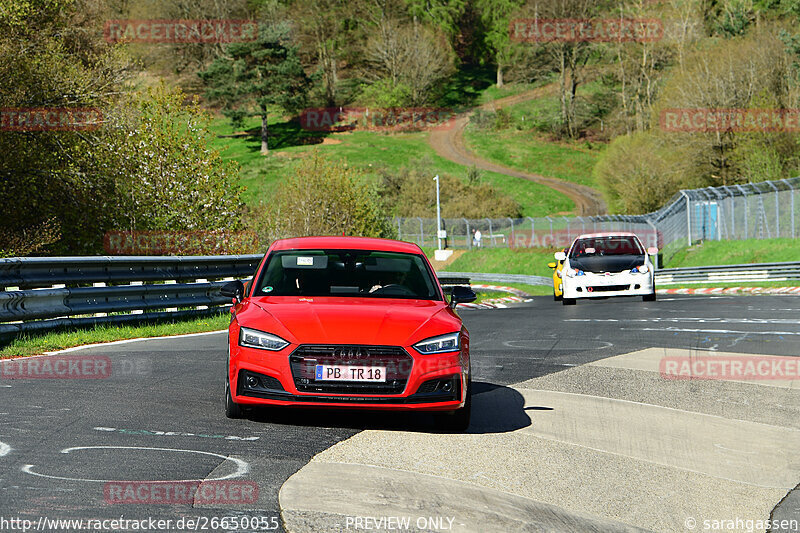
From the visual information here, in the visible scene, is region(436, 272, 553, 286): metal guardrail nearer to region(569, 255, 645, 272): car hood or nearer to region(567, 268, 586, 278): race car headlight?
region(567, 268, 586, 278): race car headlight

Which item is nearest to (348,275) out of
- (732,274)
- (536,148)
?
(732,274)

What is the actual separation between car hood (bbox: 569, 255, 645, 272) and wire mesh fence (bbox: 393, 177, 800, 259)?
18.6 m

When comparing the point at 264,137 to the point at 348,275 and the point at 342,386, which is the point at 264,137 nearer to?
the point at 348,275

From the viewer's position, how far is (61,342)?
490 inches

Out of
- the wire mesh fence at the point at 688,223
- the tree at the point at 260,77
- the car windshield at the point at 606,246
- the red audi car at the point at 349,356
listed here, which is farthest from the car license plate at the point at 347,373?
the tree at the point at 260,77

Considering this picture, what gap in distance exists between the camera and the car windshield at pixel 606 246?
22.3m

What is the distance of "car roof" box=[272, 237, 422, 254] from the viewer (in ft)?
28.0

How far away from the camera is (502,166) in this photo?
100812mm

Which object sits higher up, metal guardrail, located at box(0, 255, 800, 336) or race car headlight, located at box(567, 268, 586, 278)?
metal guardrail, located at box(0, 255, 800, 336)

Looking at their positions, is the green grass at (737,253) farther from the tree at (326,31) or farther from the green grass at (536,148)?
the tree at (326,31)

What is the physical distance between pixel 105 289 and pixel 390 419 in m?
7.83

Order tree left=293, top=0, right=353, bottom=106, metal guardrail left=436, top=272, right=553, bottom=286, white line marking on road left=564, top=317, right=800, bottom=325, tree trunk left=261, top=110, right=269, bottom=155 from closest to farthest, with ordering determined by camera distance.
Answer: white line marking on road left=564, top=317, right=800, bottom=325 → metal guardrail left=436, top=272, right=553, bottom=286 → tree trunk left=261, top=110, right=269, bottom=155 → tree left=293, top=0, right=353, bottom=106

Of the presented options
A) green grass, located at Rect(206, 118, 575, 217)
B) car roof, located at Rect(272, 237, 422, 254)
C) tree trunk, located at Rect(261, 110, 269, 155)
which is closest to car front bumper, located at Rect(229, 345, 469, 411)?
car roof, located at Rect(272, 237, 422, 254)

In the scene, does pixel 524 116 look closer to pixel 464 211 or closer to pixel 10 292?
pixel 464 211
